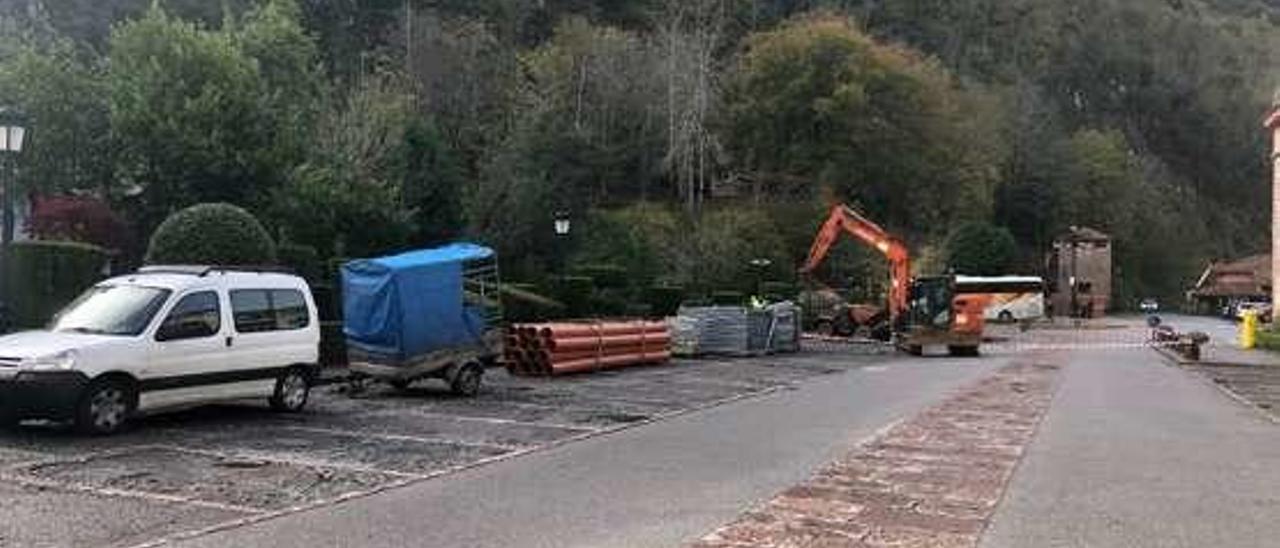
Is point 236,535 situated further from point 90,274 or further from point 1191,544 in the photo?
point 90,274

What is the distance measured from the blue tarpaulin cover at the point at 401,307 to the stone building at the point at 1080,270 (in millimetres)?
94979

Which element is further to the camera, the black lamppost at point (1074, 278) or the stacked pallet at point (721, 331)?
the black lamppost at point (1074, 278)

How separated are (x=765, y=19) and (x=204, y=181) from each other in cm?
6694

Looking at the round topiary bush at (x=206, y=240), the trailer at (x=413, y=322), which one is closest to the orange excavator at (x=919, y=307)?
the trailer at (x=413, y=322)

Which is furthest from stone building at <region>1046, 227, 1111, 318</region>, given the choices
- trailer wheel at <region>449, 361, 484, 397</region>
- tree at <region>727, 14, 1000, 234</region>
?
trailer wheel at <region>449, 361, 484, 397</region>

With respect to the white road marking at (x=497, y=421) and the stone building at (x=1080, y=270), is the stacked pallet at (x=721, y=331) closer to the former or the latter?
the white road marking at (x=497, y=421)

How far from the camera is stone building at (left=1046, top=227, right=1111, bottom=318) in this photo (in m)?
113

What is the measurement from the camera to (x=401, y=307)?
849 inches

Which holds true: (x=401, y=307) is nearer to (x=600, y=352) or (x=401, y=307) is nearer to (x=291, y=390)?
(x=291, y=390)

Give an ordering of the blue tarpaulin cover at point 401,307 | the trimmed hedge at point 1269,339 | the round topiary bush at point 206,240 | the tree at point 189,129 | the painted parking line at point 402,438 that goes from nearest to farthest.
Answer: the painted parking line at point 402,438
the blue tarpaulin cover at point 401,307
the round topiary bush at point 206,240
the tree at point 189,129
the trimmed hedge at point 1269,339

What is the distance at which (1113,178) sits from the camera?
120875mm

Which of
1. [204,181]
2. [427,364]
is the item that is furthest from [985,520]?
[204,181]

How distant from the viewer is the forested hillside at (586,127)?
3928 cm

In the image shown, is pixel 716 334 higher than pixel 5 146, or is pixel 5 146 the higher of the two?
pixel 5 146
